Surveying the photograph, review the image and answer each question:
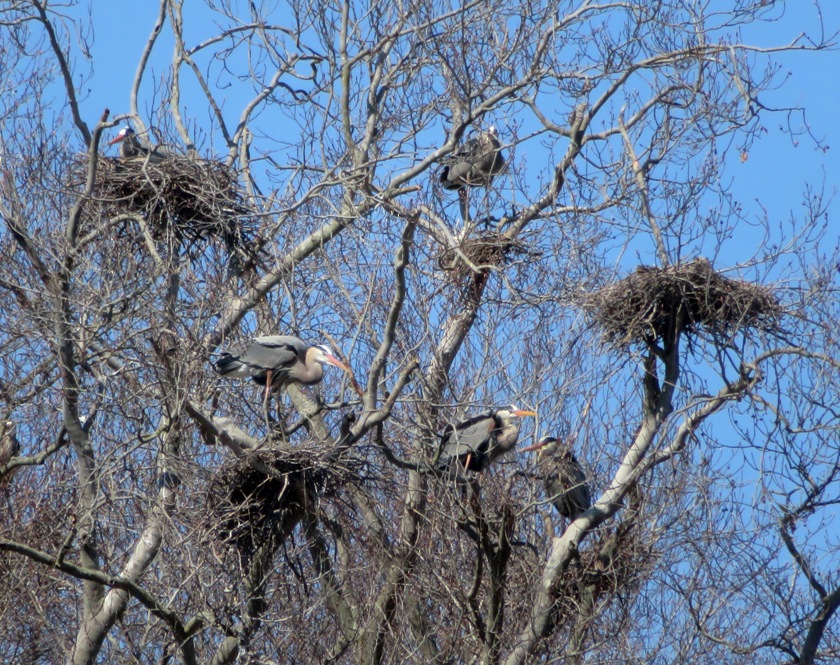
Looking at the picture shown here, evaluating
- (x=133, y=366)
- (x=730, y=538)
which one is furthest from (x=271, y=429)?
(x=730, y=538)

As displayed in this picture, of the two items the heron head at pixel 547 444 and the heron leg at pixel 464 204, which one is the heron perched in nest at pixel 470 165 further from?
the heron head at pixel 547 444

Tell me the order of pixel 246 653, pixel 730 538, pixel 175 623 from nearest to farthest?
pixel 175 623, pixel 246 653, pixel 730 538

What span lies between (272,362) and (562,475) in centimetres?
233

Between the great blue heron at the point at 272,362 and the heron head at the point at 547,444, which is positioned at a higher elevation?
the heron head at the point at 547,444

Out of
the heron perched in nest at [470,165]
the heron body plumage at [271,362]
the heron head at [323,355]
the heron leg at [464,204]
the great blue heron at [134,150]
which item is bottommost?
the heron body plumage at [271,362]

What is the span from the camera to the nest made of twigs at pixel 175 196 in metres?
9.23

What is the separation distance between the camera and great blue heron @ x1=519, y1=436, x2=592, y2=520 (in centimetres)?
906

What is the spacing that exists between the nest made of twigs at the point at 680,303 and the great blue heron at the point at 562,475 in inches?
40.6

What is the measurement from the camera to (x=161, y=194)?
9.18 metres

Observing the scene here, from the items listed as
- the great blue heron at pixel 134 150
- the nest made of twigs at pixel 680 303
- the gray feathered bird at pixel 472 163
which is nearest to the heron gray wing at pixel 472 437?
the nest made of twigs at pixel 680 303

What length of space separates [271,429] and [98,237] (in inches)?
80.6

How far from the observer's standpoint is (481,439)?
9.73 meters

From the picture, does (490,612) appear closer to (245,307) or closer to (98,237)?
(245,307)

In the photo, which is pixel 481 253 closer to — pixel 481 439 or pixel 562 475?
pixel 481 439
